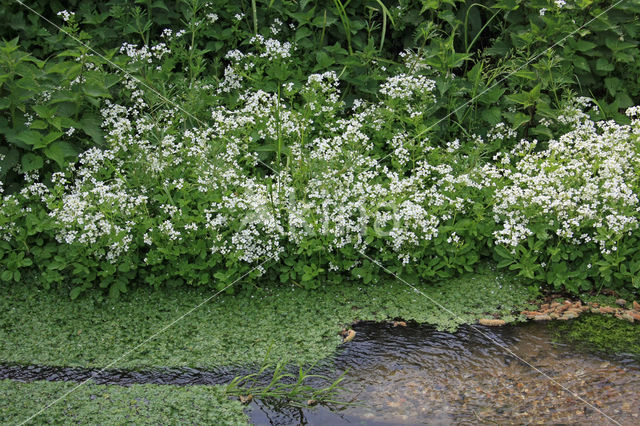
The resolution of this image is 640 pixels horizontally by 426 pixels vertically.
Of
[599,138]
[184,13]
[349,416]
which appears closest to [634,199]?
[599,138]

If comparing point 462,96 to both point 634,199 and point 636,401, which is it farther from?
point 636,401

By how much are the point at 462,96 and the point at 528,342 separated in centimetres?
208

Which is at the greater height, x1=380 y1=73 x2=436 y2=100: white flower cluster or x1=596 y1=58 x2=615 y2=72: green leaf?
x1=596 y1=58 x2=615 y2=72: green leaf

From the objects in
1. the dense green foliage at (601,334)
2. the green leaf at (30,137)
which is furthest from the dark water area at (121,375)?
the dense green foliage at (601,334)

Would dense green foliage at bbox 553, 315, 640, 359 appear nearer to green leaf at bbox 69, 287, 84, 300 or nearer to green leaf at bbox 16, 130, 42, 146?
green leaf at bbox 69, 287, 84, 300

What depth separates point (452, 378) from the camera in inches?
121

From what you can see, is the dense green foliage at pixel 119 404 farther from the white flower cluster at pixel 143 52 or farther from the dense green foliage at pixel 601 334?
the white flower cluster at pixel 143 52

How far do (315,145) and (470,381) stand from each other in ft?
6.90

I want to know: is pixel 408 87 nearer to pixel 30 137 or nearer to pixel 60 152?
pixel 60 152

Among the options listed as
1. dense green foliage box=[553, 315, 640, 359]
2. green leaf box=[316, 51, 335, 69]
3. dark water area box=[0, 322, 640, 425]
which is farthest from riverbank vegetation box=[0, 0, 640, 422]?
dense green foliage box=[553, 315, 640, 359]

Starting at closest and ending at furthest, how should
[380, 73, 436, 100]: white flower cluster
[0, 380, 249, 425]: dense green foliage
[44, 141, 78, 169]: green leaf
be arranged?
[0, 380, 249, 425]: dense green foliage < [44, 141, 78, 169]: green leaf < [380, 73, 436, 100]: white flower cluster

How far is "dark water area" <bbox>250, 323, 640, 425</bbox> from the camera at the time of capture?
2820 mm

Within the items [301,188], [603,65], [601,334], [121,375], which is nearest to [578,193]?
[601,334]

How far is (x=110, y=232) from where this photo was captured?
3.69m
